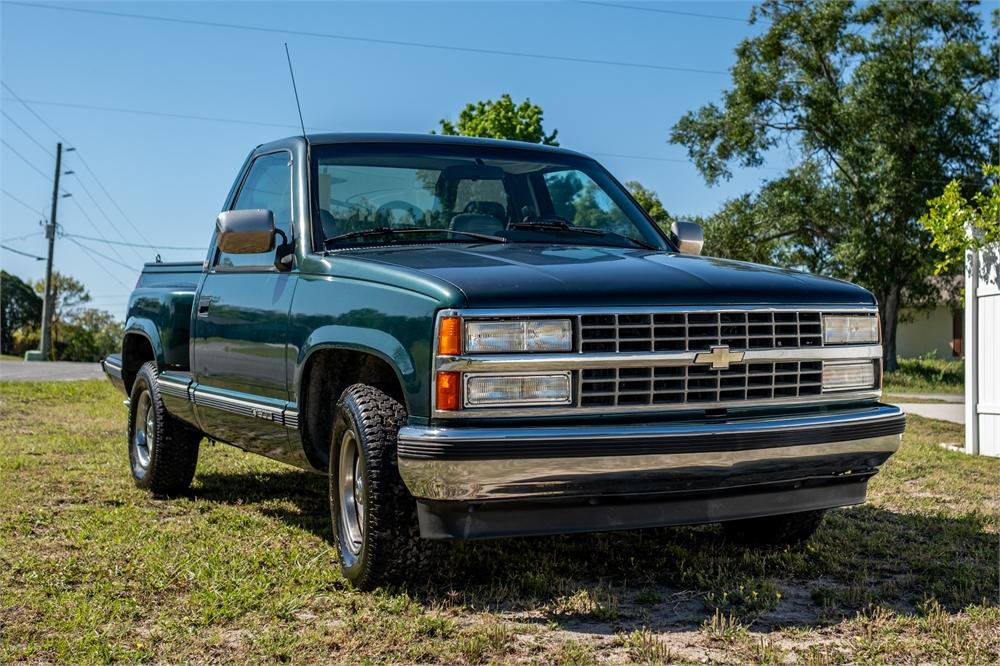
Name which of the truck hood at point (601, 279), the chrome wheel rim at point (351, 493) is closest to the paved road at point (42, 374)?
the chrome wheel rim at point (351, 493)

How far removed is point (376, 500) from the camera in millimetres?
4047

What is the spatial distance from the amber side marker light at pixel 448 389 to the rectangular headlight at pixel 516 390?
4 centimetres

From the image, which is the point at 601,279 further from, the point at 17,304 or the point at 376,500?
the point at 17,304

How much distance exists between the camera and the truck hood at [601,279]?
153 inches

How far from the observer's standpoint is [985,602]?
430 cm

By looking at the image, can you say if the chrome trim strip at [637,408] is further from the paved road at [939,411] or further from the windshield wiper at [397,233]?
the paved road at [939,411]

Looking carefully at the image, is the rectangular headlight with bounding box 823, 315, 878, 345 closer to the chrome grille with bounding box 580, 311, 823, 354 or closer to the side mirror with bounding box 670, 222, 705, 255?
the chrome grille with bounding box 580, 311, 823, 354

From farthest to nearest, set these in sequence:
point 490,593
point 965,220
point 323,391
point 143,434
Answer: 1. point 965,220
2. point 143,434
3. point 323,391
4. point 490,593

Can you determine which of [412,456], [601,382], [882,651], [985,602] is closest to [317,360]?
[412,456]

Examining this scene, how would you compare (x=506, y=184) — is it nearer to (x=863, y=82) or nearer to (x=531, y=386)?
(x=531, y=386)

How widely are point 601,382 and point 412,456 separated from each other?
0.73 metres

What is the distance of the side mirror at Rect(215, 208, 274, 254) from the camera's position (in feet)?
16.3

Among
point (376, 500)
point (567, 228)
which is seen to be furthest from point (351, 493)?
point (567, 228)

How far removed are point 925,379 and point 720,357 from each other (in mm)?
26765
